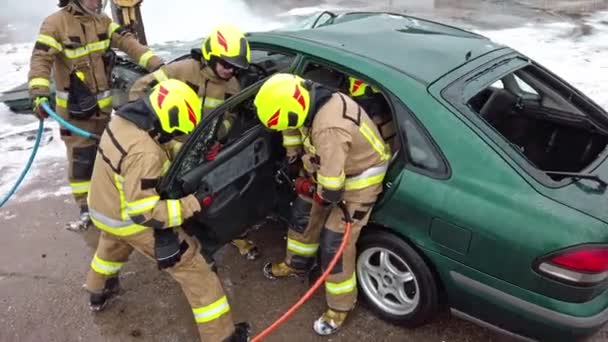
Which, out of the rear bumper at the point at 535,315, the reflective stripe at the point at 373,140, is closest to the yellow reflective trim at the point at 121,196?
the reflective stripe at the point at 373,140

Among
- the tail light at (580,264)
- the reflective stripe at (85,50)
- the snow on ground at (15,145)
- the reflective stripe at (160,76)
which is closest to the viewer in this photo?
the tail light at (580,264)

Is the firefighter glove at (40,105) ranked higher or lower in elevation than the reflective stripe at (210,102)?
lower

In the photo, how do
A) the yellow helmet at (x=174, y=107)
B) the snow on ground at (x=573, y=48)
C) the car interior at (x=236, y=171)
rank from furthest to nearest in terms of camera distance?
the snow on ground at (x=573, y=48), the car interior at (x=236, y=171), the yellow helmet at (x=174, y=107)

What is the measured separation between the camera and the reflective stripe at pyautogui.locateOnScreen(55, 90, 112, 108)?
158 inches

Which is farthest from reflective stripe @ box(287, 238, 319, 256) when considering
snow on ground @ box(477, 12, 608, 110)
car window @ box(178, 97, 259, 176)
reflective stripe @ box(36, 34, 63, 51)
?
snow on ground @ box(477, 12, 608, 110)

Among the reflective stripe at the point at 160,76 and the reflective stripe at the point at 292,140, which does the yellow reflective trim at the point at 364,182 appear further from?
the reflective stripe at the point at 160,76

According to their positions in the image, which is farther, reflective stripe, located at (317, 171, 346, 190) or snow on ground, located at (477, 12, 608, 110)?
snow on ground, located at (477, 12, 608, 110)

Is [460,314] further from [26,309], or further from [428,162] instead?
[26,309]

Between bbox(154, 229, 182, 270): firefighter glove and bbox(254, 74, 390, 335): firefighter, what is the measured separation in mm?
778

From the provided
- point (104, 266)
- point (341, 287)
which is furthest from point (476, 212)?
point (104, 266)

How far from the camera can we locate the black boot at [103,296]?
3.15 meters

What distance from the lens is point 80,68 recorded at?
3977 millimetres

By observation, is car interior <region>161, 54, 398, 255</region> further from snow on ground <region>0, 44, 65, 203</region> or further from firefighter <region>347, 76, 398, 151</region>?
snow on ground <region>0, 44, 65, 203</region>

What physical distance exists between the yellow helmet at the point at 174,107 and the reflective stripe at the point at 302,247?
1.08 metres
